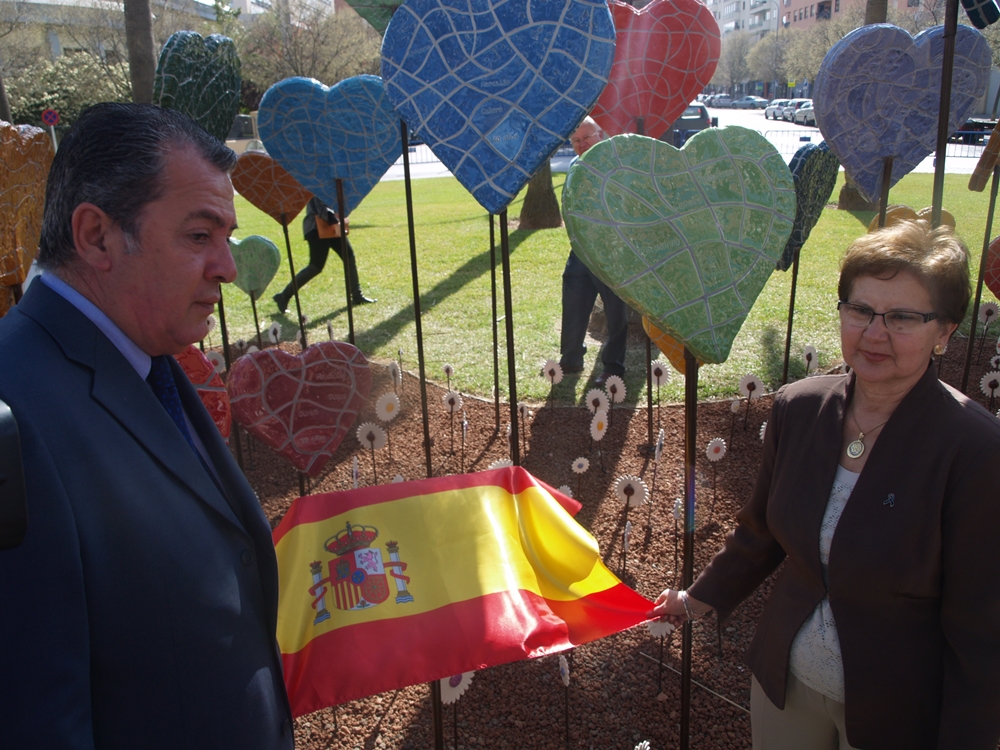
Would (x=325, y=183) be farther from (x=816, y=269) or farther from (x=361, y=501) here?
(x=816, y=269)

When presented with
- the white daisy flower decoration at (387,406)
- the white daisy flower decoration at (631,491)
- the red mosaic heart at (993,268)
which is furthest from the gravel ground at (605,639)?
the white daisy flower decoration at (387,406)

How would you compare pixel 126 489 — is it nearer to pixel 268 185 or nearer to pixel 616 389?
pixel 616 389

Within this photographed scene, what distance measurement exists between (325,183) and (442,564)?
2.19 m

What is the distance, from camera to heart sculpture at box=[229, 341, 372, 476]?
2.30 m

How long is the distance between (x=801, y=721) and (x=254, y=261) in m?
4.13

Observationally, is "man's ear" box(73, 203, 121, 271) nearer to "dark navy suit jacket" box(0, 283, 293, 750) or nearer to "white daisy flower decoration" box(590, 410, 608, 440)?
"dark navy suit jacket" box(0, 283, 293, 750)

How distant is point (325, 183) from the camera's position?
3320mm

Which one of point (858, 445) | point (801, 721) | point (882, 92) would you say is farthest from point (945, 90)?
point (801, 721)

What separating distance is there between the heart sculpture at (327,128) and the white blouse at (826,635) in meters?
2.49

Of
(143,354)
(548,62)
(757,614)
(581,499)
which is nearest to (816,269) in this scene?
(581,499)

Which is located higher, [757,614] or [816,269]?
[816,269]

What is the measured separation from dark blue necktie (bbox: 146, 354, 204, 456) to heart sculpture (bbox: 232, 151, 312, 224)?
2.94 meters

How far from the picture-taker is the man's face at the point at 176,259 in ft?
3.38

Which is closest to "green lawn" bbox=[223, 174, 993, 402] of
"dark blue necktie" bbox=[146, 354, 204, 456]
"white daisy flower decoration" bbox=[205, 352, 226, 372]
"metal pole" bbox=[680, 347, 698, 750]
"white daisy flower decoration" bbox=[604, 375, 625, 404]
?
"white daisy flower decoration" bbox=[604, 375, 625, 404]
